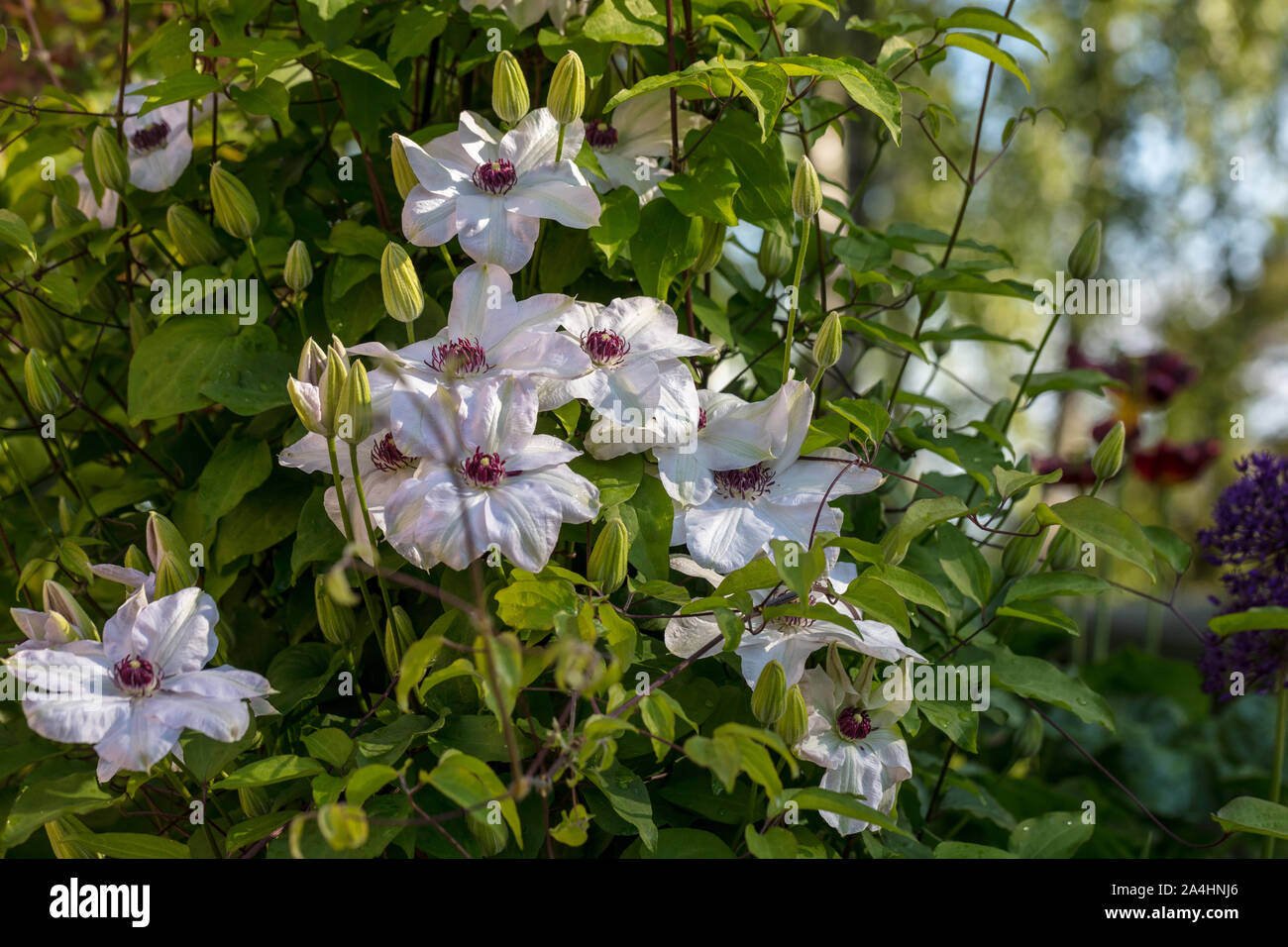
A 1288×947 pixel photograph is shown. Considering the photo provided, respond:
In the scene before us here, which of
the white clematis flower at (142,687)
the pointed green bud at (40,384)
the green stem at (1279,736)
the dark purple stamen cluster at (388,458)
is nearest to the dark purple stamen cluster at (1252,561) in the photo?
the green stem at (1279,736)

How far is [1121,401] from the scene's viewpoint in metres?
2.04

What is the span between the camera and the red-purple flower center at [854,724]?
26.3 inches

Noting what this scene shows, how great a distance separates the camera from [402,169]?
0.67 m

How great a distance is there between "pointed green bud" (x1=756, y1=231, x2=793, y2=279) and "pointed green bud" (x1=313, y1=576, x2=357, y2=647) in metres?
0.39

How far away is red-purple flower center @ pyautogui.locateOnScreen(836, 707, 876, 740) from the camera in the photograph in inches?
26.3

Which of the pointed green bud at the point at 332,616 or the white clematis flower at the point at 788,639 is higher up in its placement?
the pointed green bud at the point at 332,616

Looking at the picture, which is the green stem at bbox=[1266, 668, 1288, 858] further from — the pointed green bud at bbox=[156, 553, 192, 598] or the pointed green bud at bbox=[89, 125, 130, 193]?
the pointed green bud at bbox=[89, 125, 130, 193]

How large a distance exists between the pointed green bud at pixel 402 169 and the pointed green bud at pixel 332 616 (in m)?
0.24

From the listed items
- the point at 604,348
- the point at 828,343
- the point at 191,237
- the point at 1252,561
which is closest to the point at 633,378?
the point at 604,348

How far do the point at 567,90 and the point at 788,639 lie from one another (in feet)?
1.15

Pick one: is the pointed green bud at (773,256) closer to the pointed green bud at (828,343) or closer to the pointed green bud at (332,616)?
the pointed green bud at (828,343)

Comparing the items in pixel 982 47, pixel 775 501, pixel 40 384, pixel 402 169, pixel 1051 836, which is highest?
pixel 982 47

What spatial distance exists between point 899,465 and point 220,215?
0.54 metres

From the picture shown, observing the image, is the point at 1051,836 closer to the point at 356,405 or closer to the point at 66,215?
the point at 356,405
